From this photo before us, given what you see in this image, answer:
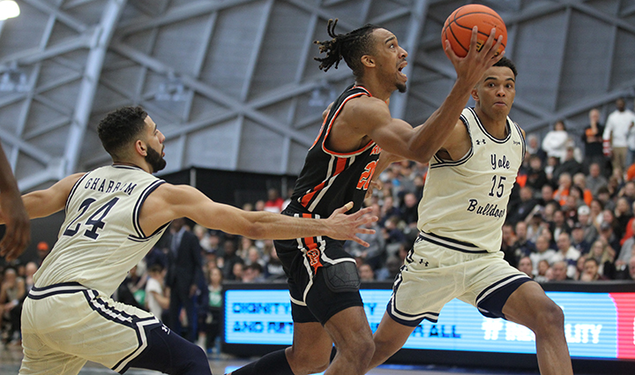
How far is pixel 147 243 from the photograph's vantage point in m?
3.62

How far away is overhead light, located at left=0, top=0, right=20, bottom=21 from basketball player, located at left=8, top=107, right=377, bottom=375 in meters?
17.7

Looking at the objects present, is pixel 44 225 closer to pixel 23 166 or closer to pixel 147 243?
pixel 23 166

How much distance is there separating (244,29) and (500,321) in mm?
17233

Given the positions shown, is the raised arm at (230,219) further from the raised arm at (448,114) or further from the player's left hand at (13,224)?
the player's left hand at (13,224)

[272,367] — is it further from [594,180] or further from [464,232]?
[594,180]

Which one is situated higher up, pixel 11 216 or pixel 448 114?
pixel 448 114

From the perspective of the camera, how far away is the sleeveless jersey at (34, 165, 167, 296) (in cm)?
339

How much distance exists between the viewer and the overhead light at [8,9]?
1886 centimetres

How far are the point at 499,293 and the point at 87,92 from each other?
67.5 ft

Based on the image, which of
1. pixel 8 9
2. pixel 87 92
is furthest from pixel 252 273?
pixel 87 92

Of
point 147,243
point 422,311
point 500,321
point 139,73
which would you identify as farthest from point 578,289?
point 139,73

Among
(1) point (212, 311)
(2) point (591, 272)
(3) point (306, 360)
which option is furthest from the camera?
A: (1) point (212, 311)

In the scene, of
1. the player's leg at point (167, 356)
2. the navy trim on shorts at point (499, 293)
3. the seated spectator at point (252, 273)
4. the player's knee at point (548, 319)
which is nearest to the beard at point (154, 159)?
the player's leg at point (167, 356)

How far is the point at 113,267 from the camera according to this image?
11.4 feet
